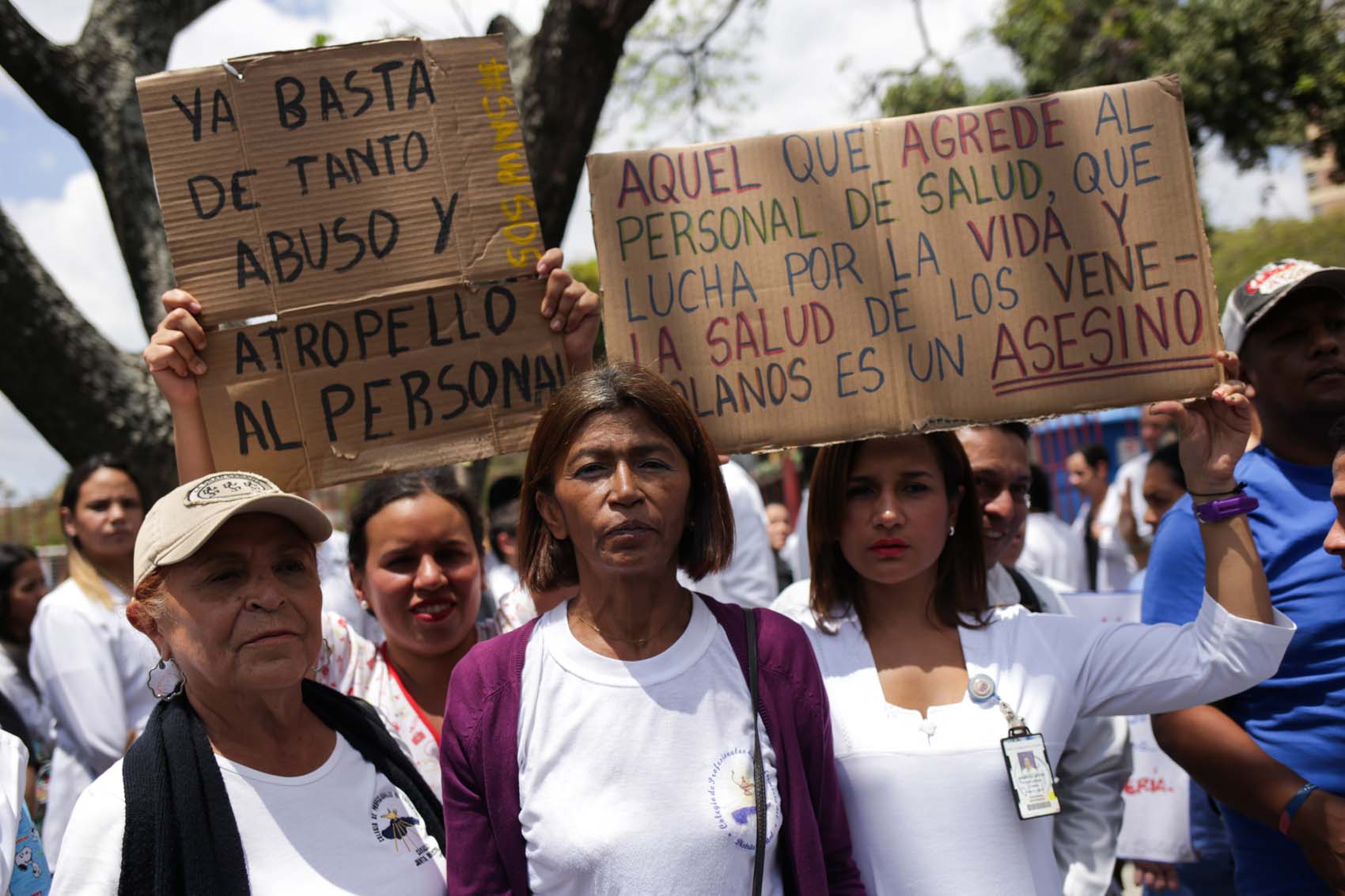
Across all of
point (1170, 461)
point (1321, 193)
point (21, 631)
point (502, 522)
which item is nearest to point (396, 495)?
point (502, 522)

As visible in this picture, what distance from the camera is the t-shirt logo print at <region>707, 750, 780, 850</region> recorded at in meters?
1.95

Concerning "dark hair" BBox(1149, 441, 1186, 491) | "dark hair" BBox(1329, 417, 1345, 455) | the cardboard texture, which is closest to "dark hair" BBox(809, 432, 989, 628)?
the cardboard texture

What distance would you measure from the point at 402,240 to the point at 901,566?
134cm

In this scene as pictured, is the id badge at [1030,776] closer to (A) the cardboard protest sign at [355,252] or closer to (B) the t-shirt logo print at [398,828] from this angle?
(B) the t-shirt logo print at [398,828]

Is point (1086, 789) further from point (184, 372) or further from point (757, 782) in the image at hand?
point (184, 372)

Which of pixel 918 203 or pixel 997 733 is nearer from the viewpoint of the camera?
pixel 997 733

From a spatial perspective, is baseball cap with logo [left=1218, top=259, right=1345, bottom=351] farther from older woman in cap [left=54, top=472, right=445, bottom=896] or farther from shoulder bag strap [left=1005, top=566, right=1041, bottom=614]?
older woman in cap [left=54, top=472, right=445, bottom=896]

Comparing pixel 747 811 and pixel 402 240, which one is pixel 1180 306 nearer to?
pixel 747 811

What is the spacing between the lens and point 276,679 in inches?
80.5

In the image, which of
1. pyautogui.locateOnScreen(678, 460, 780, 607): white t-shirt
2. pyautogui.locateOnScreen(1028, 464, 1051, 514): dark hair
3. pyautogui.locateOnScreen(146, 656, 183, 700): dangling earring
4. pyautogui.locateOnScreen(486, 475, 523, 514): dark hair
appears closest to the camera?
pyautogui.locateOnScreen(146, 656, 183, 700): dangling earring

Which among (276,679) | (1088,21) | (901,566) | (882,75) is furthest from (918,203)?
(1088,21)

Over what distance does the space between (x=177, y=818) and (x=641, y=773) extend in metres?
0.78

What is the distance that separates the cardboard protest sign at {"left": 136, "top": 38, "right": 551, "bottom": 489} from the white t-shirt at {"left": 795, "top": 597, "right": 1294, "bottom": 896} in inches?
39.4

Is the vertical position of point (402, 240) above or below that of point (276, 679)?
above
